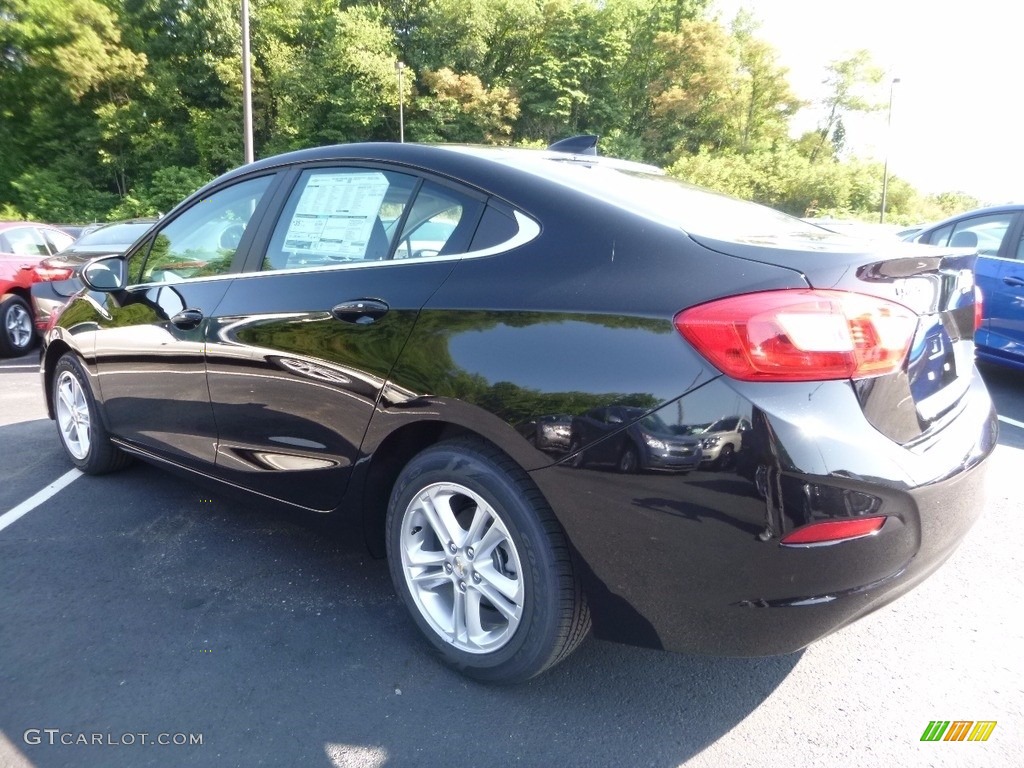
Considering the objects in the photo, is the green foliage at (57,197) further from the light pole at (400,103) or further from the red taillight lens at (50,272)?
the red taillight lens at (50,272)

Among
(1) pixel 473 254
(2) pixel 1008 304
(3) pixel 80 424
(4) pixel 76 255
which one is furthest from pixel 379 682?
(4) pixel 76 255

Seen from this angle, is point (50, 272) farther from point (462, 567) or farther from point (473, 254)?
point (462, 567)

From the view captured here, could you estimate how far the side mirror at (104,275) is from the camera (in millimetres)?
3588

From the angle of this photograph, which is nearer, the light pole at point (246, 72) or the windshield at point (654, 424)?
the windshield at point (654, 424)

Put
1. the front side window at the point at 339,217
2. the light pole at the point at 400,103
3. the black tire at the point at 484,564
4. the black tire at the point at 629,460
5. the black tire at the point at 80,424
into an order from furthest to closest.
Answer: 1. the light pole at the point at 400,103
2. the black tire at the point at 80,424
3. the front side window at the point at 339,217
4. the black tire at the point at 484,564
5. the black tire at the point at 629,460

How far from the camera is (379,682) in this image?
2.36 metres

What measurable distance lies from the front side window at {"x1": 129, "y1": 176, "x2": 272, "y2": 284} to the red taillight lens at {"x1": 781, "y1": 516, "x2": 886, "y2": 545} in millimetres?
2367

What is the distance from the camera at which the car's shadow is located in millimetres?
2084

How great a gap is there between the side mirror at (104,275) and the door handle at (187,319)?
0.59m

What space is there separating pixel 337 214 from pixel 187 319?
2.73 feet

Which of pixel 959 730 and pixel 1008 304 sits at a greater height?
pixel 1008 304

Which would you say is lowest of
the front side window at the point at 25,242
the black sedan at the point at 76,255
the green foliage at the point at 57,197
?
the green foliage at the point at 57,197

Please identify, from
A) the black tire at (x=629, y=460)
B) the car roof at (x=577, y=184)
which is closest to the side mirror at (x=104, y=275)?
the car roof at (x=577, y=184)

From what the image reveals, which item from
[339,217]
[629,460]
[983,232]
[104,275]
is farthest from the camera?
[983,232]
